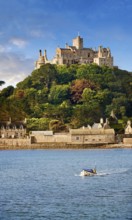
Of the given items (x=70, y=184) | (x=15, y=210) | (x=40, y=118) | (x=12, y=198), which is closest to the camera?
(x=15, y=210)

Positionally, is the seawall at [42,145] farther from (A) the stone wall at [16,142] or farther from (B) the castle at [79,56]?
(B) the castle at [79,56]

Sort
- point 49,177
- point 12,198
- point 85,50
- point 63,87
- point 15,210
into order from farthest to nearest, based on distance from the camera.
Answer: point 85,50 → point 63,87 → point 49,177 → point 12,198 → point 15,210

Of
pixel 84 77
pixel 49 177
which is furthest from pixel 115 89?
pixel 49 177

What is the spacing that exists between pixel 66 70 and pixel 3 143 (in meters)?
43.2

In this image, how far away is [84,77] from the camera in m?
155

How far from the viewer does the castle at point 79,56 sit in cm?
16462

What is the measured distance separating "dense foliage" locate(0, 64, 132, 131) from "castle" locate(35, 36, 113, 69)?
416 cm

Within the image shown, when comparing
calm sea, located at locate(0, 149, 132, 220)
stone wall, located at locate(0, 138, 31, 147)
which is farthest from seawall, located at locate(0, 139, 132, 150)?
calm sea, located at locate(0, 149, 132, 220)

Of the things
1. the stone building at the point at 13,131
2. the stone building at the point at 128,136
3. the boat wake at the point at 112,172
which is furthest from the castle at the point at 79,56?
the boat wake at the point at 112,172

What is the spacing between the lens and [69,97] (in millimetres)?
148125

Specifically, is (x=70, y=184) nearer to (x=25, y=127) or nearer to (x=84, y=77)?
(x=25, y=127)

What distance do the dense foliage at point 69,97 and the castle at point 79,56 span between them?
416cm

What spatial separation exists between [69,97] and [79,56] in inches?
866

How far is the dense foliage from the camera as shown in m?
129
